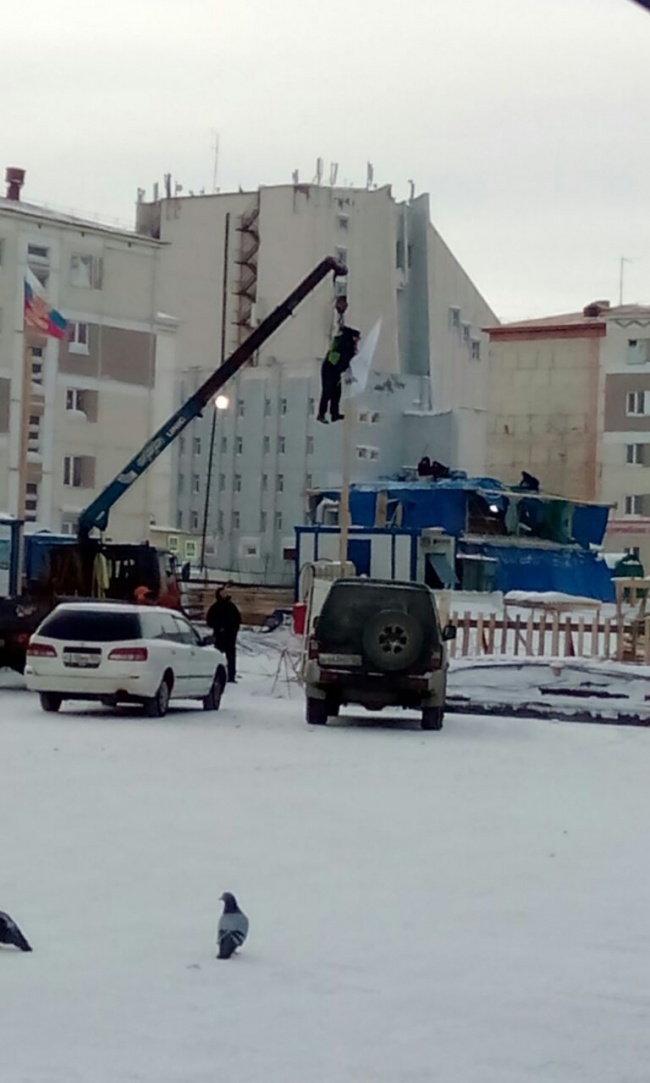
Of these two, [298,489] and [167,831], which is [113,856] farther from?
[298,489]

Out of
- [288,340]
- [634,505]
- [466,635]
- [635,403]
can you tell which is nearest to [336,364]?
[466,635]

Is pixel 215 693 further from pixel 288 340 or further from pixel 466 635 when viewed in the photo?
pixel 288 340

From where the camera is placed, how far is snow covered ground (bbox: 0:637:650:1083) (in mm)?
7641

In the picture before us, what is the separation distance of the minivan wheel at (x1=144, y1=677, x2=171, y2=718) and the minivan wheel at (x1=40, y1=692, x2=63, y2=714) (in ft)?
3.72

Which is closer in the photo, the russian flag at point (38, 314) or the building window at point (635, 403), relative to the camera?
the russian flag at point (38, 314)

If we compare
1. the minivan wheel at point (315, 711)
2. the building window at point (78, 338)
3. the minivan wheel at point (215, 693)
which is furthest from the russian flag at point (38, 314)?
the building window at point (78, 338)

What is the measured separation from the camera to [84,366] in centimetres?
8206

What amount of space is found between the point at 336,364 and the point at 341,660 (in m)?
14.3

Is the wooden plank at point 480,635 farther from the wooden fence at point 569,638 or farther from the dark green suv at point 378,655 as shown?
the dark green suv at point 378,655

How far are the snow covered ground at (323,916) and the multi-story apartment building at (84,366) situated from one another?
59.6 m

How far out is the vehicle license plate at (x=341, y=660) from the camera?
2616 centimetres

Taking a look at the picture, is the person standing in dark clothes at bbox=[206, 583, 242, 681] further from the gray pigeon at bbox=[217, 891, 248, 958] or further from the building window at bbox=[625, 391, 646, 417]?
the building window at bbox=[625, 391, 646, 417]

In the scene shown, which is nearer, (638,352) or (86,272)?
(86,272)

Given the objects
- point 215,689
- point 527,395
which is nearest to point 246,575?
point 527,395
